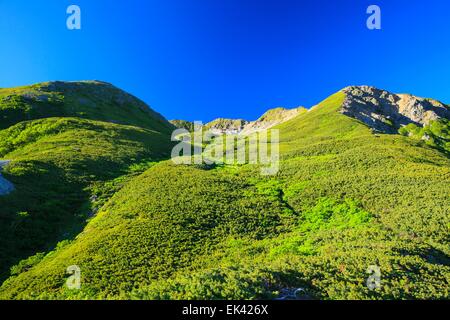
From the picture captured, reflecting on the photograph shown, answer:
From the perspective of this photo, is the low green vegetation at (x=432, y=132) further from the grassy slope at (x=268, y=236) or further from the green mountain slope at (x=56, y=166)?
the green mountain slope at (x=56, y=166)

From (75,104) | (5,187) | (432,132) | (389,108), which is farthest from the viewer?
(389,108)

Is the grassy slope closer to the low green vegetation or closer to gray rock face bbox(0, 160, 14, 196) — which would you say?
gray rock face bbox(0, 160, 14, 196)

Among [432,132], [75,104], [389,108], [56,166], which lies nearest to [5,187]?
[56,166]

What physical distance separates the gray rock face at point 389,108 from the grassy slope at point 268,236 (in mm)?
61341

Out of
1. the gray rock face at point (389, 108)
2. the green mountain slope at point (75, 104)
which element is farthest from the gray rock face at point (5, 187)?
the gray rock face at point (389, 108)

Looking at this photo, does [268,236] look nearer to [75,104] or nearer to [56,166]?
[56,166]

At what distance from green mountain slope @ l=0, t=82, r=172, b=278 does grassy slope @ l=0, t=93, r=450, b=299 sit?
313cm

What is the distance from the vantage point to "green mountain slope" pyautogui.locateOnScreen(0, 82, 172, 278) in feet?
99.3

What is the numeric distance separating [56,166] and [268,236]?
1352 inches

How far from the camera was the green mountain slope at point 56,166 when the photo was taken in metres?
30.3

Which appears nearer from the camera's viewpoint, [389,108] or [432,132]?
[432,132]

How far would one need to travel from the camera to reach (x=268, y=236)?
95.3ft

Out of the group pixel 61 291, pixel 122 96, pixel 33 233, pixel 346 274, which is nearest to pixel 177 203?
pixel 33 233
